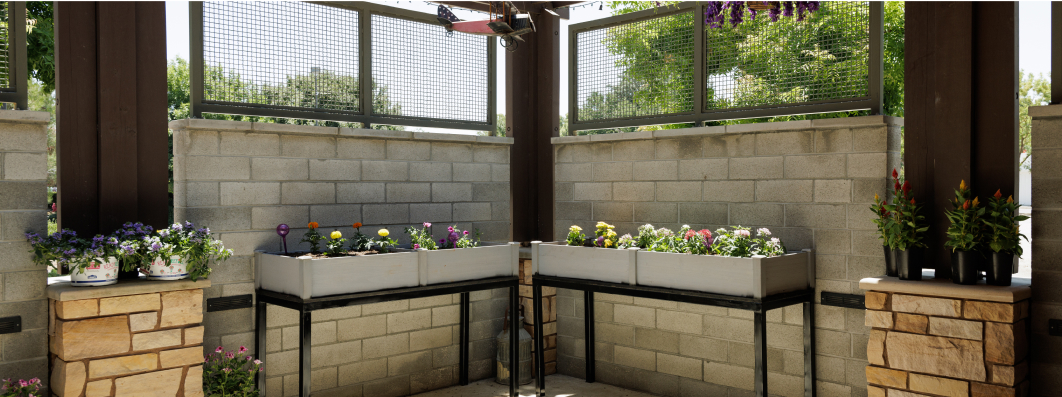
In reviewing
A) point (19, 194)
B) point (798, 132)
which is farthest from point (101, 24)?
point (798, 132)

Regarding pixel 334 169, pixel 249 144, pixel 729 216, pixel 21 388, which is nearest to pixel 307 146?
pixel 334 169

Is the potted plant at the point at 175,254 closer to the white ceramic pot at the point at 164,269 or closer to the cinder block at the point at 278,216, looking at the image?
the white ceramic pot at the point at 164,269

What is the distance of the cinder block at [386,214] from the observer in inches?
177

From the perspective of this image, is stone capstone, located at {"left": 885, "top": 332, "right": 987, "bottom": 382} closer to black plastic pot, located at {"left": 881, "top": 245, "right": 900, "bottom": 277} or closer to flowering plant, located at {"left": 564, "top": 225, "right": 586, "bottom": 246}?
black plastic pot, located at {"left": 881, "top": 245, "right": 900, "bottom": 277}

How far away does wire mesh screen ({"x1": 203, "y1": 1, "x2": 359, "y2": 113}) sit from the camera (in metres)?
3.98

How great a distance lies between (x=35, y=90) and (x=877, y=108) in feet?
49.2

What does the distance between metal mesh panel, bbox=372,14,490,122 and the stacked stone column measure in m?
1.25

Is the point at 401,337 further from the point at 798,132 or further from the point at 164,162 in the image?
the point at 798,132

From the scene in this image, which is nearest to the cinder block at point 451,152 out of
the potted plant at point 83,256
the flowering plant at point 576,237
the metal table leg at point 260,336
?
the flowering plant at point 576,237

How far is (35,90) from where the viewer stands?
1319cm

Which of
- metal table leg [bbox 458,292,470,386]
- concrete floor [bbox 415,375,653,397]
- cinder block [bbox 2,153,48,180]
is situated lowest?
concrete floor [bbox 415,375,653,397]

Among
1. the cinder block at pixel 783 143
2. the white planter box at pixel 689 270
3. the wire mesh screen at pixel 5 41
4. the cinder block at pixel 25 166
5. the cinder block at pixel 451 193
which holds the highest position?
the wire mesh screen at pixel 5 41

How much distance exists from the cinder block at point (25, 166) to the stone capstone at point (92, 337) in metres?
0.73

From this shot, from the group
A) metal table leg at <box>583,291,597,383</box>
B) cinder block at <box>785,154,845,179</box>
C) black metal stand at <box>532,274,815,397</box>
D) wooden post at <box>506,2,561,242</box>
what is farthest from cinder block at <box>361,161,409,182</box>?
cinder block at <box>785,154,845,179</box>
